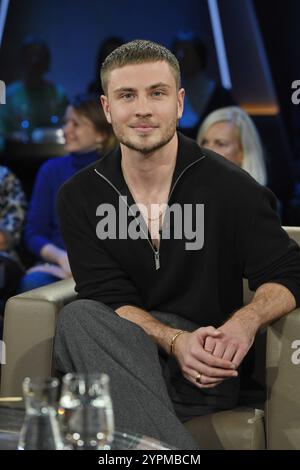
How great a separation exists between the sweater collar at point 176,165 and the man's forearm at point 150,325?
0.31 meters

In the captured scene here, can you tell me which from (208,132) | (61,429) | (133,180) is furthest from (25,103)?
(61,429)

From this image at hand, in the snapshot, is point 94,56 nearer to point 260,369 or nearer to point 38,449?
point 260,369

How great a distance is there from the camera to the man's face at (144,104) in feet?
7.14

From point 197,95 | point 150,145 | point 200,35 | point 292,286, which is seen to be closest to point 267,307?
point 292,286

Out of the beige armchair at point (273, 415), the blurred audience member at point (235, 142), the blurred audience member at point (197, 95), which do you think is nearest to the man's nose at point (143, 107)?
the beige armchair at point (273, 415)

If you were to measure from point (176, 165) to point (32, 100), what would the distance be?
2919mm

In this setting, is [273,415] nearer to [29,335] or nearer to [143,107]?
→ [29,335]

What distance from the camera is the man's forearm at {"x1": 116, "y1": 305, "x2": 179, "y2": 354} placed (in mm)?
2029

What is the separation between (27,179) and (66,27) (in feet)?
4.07

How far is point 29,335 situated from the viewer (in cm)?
214

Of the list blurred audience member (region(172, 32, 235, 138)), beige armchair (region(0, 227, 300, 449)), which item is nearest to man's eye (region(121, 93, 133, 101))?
beige armchair (region(0, 227, 300, 449))

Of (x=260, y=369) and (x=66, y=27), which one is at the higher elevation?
(x=66, y=27)

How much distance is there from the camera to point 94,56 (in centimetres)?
554

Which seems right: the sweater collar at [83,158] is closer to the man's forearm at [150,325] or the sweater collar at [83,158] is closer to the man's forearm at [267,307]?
the man's forearm at [150,325]
